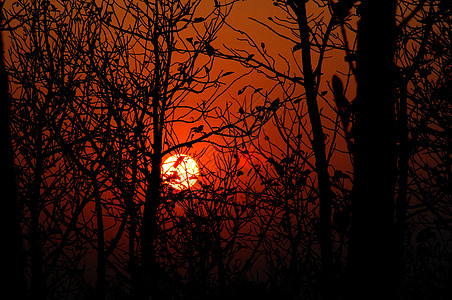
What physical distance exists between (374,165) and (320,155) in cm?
326

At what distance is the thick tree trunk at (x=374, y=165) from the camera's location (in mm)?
3768

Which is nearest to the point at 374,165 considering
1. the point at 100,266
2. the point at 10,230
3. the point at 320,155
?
the point at 10,230

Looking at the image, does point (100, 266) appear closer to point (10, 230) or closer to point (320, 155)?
point (320, 155)

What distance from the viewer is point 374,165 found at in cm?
378

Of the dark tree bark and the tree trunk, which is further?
the tree trunk

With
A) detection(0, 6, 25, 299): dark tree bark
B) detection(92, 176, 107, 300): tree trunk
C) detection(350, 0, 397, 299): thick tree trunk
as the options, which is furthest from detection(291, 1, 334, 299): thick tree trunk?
detection(92, 176, 107, 300): tree trunk

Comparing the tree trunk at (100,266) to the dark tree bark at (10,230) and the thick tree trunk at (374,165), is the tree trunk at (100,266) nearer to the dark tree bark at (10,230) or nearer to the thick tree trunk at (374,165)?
the dark tree bark at (10,230)

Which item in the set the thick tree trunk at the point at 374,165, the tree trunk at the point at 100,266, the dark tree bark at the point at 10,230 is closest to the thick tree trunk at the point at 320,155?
the thick tree trunk at the point at 374,165

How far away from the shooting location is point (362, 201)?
381 centimetres

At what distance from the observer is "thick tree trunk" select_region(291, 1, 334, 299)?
6359 millimetres

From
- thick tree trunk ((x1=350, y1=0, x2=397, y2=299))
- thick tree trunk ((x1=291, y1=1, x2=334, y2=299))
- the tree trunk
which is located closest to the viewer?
thick tree trunk ((x1=350, y1=0, x2=397, y2=299))

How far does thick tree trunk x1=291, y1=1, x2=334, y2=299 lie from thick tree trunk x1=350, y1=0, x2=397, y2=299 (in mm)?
2196

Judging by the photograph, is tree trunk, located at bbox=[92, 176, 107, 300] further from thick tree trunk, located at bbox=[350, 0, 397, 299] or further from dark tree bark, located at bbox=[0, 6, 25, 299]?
thick tree trunk, located at bbox=[350, 0, 397, 299]

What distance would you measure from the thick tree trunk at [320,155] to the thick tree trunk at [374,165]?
86.5 inches
